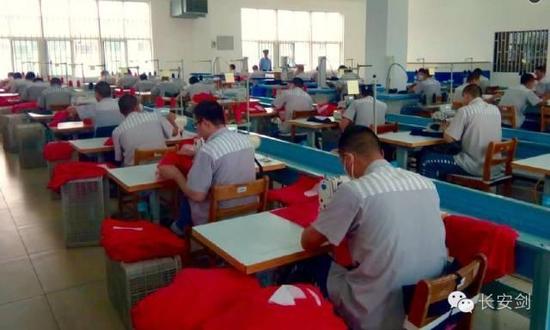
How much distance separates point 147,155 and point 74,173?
0.47m

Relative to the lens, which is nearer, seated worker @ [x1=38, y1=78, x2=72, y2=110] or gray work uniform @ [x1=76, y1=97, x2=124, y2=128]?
gray work uniform @ [x1=76, y1=97, x2=124, y2=128]

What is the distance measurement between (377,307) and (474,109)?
101 inches

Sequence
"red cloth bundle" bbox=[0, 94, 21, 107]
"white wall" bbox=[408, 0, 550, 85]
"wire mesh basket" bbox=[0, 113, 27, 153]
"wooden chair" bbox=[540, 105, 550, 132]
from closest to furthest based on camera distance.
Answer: "wooden chair" bbox=[540, 105, 550, 132] → "wire mesh basket" bbox=[0, 113, 27, 153] → "red cloth bundle" bbox=[0, 94, 21, 107] → "white wall" bbox=[408, 0, 550, 85]

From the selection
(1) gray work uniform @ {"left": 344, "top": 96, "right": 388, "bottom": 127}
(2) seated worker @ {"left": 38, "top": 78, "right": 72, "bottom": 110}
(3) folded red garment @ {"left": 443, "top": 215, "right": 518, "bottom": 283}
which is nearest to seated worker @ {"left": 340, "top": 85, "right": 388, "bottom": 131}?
(1) gray work uniform @ {"left": 344, "top": 96, "right": 388, "bottom": 127}

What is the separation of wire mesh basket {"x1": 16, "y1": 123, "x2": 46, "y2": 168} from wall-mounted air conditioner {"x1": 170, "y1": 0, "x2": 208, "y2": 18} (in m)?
8.06

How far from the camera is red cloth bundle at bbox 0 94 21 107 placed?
8.53 metres

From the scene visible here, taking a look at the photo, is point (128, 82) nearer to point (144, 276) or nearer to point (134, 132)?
point (134, 132)

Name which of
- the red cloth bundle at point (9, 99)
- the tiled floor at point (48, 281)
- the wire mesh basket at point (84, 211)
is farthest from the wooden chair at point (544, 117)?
the red cloth bundle at point (9, 99)

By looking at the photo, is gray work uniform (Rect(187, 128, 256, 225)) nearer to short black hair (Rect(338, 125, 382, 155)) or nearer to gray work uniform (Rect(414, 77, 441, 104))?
short black hair (Rect(338, 125, 382, 155))

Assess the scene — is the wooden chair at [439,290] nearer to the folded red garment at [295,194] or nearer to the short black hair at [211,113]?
the folded red garment at [295,194]

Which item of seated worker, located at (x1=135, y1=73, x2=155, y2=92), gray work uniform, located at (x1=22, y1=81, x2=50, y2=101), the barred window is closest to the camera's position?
gray work uniform, located at (x1=22, y1=81, x2=50, y2=101)

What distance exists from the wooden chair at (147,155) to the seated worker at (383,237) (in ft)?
6.54

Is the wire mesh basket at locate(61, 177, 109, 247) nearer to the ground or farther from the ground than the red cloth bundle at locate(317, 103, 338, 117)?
nearer to the ground

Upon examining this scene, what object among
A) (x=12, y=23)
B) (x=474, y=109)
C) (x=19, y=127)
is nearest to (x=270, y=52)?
(x=12, y=23)
